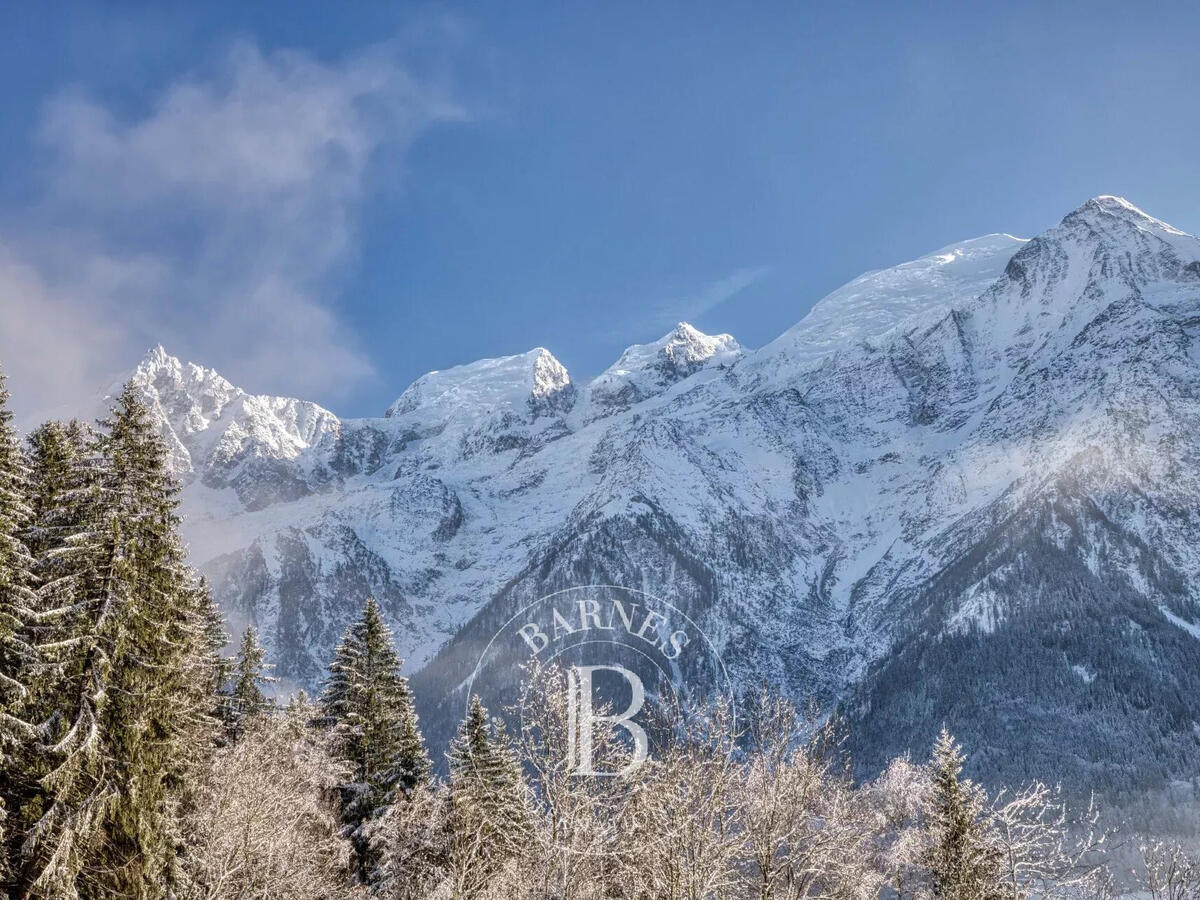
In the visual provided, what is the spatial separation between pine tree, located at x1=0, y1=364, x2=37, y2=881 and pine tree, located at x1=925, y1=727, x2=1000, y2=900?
24.1 metres

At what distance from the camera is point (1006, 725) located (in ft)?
512

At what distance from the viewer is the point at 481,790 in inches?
1185

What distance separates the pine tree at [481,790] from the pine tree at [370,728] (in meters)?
2.07

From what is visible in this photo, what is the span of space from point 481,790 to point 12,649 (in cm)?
1688

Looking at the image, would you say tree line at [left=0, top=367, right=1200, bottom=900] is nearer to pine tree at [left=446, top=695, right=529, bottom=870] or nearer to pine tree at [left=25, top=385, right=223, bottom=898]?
pine tree at [left=25, top=385, right=223, bottom=898]

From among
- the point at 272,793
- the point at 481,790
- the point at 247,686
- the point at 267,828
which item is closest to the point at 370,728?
the point at 481,790

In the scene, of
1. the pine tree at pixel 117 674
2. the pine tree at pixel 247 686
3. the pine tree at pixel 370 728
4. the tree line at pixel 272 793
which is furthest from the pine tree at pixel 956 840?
the pine tree at pixel 247 686

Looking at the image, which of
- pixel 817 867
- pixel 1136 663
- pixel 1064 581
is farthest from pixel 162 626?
pixel 1064 581

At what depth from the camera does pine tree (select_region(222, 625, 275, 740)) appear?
38.8 m

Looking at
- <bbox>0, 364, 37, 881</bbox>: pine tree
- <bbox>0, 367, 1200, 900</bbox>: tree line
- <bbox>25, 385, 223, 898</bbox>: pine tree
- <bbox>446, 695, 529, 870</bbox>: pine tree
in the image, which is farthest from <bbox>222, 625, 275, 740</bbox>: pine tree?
<bbox>0, 364, 37, 881</bbox>: pine tree

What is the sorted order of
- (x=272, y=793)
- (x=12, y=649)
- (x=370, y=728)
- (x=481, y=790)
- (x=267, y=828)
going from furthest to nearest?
(x=370, y=728), (x=481, y=790), (x=272, y=793), (x=267, y=828), (x=12, y=649)

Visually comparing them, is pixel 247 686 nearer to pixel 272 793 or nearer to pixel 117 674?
pixel 272 793

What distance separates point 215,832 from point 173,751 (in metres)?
2.82

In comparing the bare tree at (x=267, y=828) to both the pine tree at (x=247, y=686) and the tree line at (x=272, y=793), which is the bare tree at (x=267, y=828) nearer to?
the tree line at (x=272, y=793)
